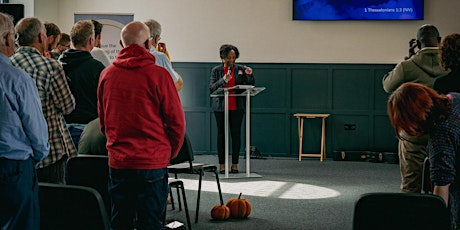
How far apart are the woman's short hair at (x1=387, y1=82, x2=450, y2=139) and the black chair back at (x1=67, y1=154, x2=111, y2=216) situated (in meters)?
1.40

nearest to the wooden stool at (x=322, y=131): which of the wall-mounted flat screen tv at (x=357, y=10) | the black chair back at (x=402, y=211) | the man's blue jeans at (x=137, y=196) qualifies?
the wall-mounted flat screen tv at (x=357, y=10)

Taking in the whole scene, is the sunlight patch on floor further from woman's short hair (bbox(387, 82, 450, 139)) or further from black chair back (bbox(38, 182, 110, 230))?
black chair back (bbox(38, 182, 110, 230))

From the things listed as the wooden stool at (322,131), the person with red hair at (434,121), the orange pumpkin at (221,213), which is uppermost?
the person with red hair at (434,121)

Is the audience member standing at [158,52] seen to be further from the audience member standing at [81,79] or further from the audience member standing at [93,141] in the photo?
the audience member standing at [93,141]

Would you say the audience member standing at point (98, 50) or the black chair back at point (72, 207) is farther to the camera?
the audience member standing at point (98, 50)

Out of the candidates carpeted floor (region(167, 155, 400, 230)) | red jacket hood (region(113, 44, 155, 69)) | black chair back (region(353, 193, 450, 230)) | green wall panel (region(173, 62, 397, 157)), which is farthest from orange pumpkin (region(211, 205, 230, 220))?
green wall panel (region(173, 62, 397, 157))

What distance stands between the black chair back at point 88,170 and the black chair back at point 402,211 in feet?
4.60

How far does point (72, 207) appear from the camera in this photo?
82.4 inches

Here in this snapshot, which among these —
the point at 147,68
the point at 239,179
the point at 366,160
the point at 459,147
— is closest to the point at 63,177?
the point at 147,68

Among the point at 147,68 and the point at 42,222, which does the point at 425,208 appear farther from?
the point at 147,68

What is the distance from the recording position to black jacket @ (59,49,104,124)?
425cm

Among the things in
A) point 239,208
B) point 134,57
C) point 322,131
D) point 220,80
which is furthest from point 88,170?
point 322,131

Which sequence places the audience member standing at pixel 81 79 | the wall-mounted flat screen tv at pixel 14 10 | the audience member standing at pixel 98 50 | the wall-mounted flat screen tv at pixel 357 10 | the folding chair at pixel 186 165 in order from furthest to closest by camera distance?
1. the wall-mounted flat screen tv at pixel 357 10
2. the wall-mounted flat screen tv at pixel 14 10
3. the audience member standing at pixel 98 50
4. the folding chair at pixel 186 165
5. the audience member standing at pixel 81 79

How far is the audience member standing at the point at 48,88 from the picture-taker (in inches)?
144
